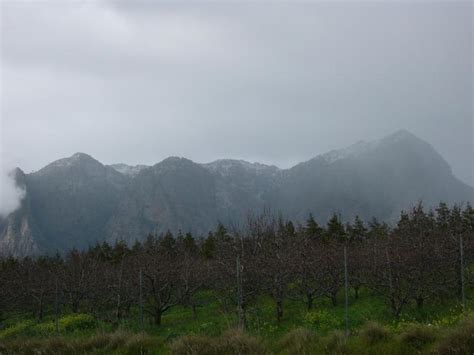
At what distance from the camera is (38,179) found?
484 ft

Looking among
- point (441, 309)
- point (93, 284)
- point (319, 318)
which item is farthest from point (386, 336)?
point (93, 284)

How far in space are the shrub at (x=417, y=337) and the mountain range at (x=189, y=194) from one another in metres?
127

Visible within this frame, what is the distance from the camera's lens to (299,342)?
904cm

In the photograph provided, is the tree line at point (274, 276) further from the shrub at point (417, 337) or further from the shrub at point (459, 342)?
the shrub at point (459, 342)

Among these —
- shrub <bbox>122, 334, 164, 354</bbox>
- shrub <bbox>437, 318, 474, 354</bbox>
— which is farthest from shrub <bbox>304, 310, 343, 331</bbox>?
shrub <bbox>437, 318, 474, 354</bbox>

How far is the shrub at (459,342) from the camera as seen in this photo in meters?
7.13

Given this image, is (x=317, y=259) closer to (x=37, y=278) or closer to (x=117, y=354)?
(x=117, y=354)

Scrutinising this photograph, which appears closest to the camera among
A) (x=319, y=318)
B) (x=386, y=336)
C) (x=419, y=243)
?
(x=386, y=336)

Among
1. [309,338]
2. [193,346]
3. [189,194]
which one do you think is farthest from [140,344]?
[189,194]

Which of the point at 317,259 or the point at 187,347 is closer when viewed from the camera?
the point at 187,347

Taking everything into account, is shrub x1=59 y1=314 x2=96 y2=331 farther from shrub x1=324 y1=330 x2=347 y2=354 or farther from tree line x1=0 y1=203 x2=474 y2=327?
shrub x1=324 y1=330 x2=347 y2=354

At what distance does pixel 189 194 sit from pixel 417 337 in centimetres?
14624

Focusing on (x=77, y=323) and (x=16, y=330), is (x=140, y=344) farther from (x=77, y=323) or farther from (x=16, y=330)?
(x=16, y=330)

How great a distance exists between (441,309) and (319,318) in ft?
12.6
